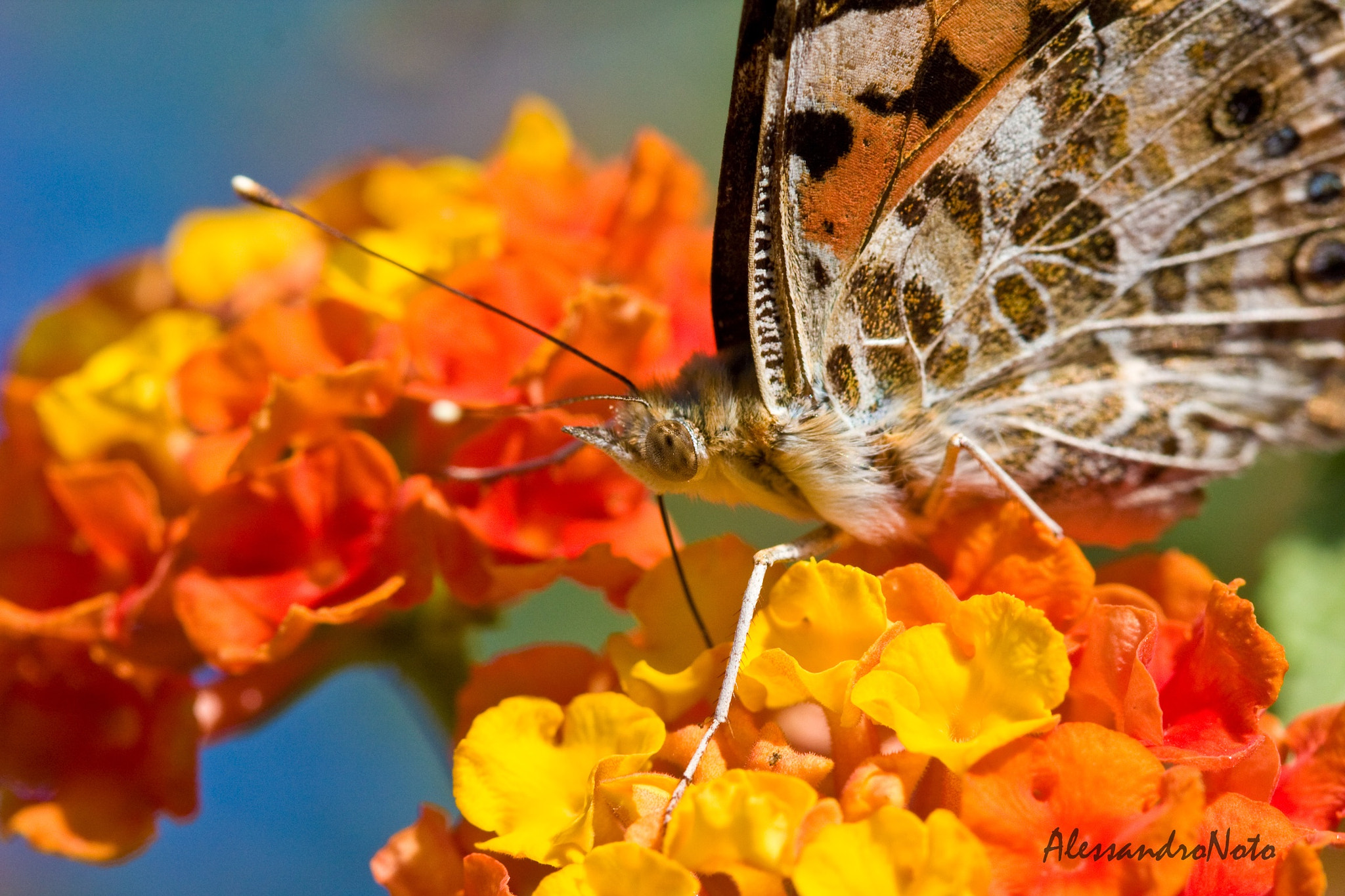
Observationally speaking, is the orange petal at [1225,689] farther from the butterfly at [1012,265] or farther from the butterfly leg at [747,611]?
the butterfly leg at [747,611]

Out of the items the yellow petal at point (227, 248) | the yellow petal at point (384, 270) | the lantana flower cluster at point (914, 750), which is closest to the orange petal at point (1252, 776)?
the lantana flower cluster at point (914, 750)

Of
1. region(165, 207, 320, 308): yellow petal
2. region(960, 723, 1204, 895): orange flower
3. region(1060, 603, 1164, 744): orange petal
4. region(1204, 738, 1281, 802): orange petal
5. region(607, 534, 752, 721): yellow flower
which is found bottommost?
region(1204, 738, 1281, 802): orange petal

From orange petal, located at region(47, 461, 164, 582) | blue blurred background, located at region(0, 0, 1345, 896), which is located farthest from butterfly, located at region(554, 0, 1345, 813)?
blue blurred background, located at region(0, 0, 1345, 896)

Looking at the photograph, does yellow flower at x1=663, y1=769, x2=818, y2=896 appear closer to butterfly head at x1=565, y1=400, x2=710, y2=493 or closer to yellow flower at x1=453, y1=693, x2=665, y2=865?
yellow flower at x1=453, y1=693, x2=665, y2=865

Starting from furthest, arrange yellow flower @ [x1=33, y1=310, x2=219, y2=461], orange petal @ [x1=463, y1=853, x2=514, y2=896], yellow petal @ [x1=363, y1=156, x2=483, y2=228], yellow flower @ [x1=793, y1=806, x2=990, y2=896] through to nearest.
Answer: yellow petal @ [x1=363, y1=156, x2=483, y2=228], yellow flower @ [x1=33, y1=310, x2=219, y2=461], orange petal @ [x1=463, y1=853, x2=514, y2=896], yellow flower @ [x1=793, y1=806, x2=990, y2=896]

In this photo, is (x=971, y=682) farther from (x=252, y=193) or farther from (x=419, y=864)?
(x=252, y=193)

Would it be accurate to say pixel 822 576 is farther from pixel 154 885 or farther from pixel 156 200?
pixel 156 200
